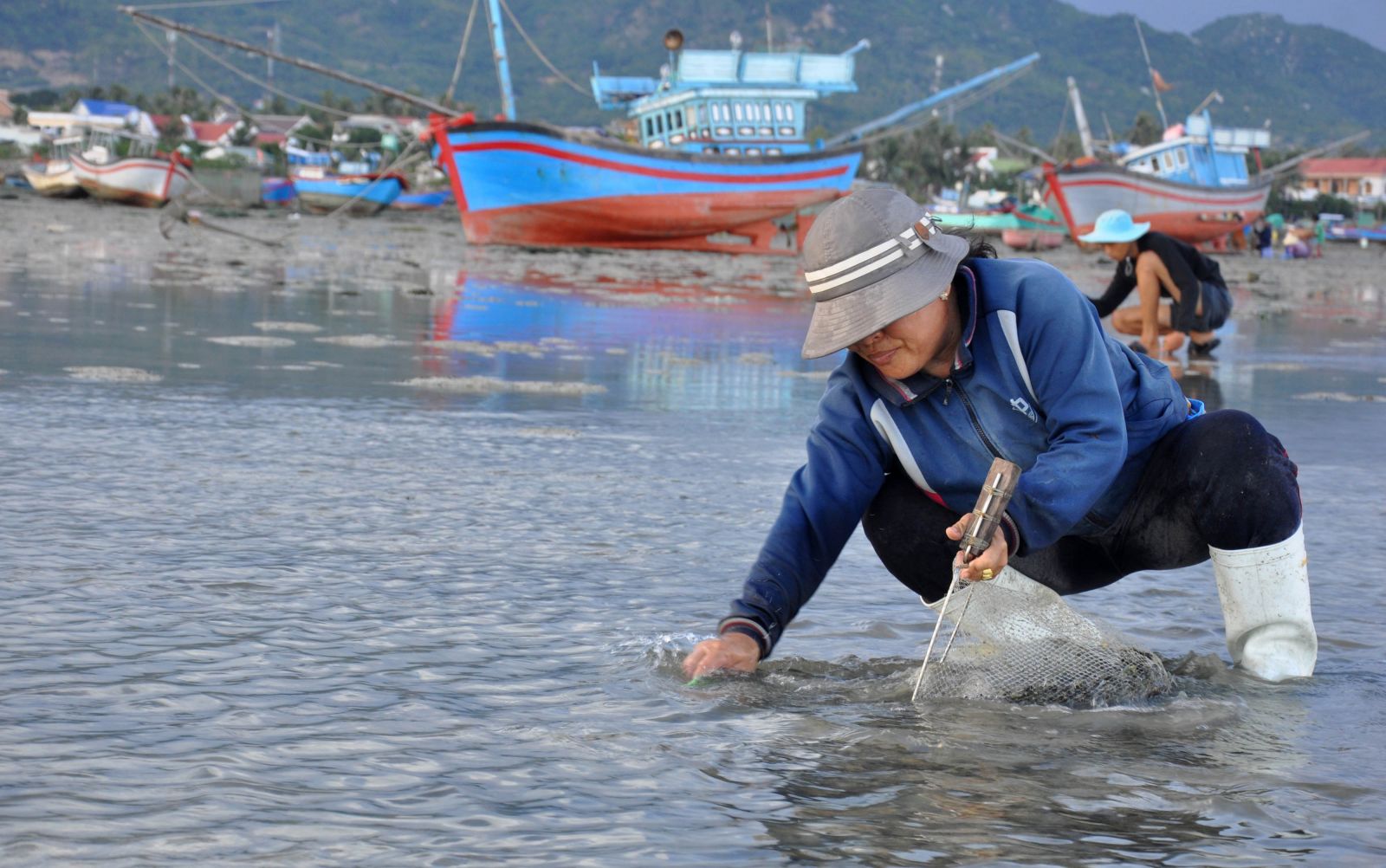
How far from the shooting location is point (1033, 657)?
3.00 meters

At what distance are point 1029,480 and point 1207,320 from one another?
7.07 m

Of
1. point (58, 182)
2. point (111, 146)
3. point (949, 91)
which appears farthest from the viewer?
point (111, 146)

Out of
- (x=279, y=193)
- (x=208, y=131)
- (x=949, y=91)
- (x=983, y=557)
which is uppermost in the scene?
(x=208, y=131)

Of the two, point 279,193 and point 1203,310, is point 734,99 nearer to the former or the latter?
point 1203,310

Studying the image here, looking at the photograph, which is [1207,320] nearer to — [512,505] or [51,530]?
[512,505]

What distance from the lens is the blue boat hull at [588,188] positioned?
27031 millimetres

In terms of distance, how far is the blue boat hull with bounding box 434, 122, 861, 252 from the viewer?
27.0 m

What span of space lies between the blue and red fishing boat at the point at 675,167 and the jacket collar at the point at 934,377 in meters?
24.6

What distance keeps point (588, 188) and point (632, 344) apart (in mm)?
17937

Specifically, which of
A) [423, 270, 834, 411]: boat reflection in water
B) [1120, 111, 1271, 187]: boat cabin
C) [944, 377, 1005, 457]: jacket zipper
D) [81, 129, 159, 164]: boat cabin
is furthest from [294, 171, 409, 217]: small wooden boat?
[944, 377, 1005, 457]: jacket zipper

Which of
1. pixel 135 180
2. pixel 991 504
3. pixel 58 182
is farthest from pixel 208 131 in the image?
pixel 991 504

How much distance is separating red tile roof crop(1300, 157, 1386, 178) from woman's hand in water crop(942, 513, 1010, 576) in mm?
110120

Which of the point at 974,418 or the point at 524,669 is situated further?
the point at 524,669

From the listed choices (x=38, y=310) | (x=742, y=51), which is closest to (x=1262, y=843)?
(x=38, y=310)
